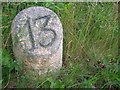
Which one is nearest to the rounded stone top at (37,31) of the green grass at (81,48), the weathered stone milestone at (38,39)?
the weathered stone milestone at (38,39)

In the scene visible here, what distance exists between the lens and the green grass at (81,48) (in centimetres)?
364

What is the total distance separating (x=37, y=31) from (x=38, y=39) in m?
0.08

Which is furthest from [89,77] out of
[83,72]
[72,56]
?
[72,56]

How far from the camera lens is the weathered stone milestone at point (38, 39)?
3.69m

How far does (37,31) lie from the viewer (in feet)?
12.3

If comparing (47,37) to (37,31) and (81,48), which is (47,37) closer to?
(37,31)

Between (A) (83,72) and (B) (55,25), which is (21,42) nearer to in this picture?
(B) (55,25)

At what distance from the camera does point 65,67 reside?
3957 mm

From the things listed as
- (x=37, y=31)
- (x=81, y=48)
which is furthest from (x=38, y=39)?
(x=81, y=48)

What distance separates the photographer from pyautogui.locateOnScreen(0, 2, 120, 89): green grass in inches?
144

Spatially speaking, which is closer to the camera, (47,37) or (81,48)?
(47,37)

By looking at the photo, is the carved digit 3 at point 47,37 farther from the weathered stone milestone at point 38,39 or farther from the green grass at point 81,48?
Answer: the green grass at point 81,48

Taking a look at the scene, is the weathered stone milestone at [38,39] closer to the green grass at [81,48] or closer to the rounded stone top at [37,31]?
the rounded stone top at [37,31]

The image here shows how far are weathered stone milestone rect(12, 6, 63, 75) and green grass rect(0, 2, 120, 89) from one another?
4.1 inches
